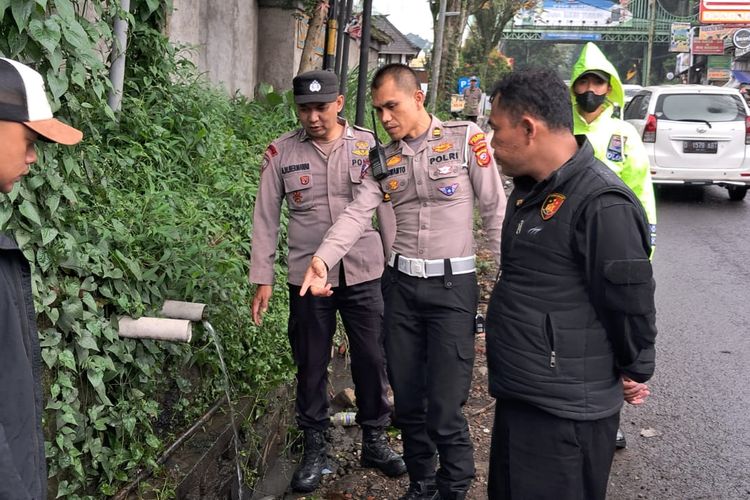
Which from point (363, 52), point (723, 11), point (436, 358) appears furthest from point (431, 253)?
point (723, 11)

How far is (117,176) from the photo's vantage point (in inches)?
215

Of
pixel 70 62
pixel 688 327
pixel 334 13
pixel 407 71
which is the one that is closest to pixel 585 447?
pixel 407 71

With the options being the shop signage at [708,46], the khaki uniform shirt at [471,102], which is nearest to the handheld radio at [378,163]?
the khaki uniform shirt at [471,102]

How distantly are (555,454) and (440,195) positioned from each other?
60.0 inches

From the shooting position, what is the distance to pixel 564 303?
9.02ft

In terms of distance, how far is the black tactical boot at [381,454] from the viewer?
15.2ft

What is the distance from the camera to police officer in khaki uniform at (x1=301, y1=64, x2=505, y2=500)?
394cm

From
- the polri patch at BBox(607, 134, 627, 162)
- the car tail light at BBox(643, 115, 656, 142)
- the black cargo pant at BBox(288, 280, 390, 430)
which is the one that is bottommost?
the black cargo pant at BBox(288, 280, 390, 430)

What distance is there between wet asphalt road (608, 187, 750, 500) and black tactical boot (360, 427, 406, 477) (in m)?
1.12

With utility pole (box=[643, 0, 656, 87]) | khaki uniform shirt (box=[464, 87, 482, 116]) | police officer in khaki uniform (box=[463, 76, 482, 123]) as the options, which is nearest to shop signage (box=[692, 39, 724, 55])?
utility pole (box=[643, 0, 656, 87])

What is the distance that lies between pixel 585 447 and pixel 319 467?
2063 millimetres

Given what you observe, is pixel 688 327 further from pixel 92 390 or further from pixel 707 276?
pixel 92 390

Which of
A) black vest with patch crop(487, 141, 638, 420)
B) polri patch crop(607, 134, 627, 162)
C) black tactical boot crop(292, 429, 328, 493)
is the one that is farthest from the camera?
black tactical boot crop(292, 429, 328, 493)

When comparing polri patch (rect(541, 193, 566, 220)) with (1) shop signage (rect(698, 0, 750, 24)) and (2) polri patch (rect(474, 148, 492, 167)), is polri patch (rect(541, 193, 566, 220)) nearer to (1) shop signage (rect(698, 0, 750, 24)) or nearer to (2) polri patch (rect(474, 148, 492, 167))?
(2) polri patch (rect(474, 148, 492, 167))
